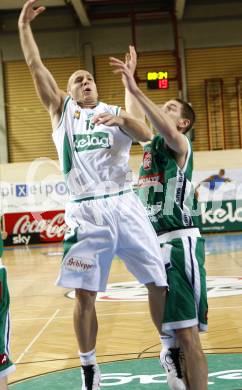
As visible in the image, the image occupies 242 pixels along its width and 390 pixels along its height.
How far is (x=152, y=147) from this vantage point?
Answer: 4289 millimetres

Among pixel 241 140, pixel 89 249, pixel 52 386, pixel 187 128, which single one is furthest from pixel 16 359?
pixel 241 140

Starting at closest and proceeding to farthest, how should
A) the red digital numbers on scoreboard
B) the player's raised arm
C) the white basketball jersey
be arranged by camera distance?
1. the player's raised arm
2. the white basketball jersey
3. the red digital numbers on scoreboard

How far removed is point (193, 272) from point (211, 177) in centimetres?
1319

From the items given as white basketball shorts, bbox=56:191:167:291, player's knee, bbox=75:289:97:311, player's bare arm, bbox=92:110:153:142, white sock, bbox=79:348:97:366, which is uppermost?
player's bare arm, bbox=92:110:153:142

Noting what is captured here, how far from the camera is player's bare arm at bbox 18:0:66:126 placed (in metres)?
4.15

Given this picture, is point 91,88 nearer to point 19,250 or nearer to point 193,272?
point 193,272

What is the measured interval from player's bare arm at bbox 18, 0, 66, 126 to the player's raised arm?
56 cm

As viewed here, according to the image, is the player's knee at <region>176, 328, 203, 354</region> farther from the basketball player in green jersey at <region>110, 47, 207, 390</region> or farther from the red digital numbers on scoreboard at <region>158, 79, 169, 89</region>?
the red digital numbers on scoreboard at <region>158, 79, 169, 89</region>

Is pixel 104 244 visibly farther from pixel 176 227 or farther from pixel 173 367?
pixel 173 367

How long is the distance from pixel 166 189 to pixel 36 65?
3.66ft

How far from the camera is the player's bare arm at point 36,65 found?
415 cm

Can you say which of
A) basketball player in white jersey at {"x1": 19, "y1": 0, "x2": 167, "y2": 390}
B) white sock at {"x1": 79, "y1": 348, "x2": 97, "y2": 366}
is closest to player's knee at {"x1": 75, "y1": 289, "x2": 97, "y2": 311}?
basketball player in white jersey at {"x1": 19, "y1": 0, "x2": 167, "y2": 390}

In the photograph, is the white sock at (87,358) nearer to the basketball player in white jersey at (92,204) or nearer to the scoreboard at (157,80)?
the basketball player in white jersey at (92,204)

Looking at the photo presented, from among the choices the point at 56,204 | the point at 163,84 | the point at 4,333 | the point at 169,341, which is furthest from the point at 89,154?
the point at 163,84
